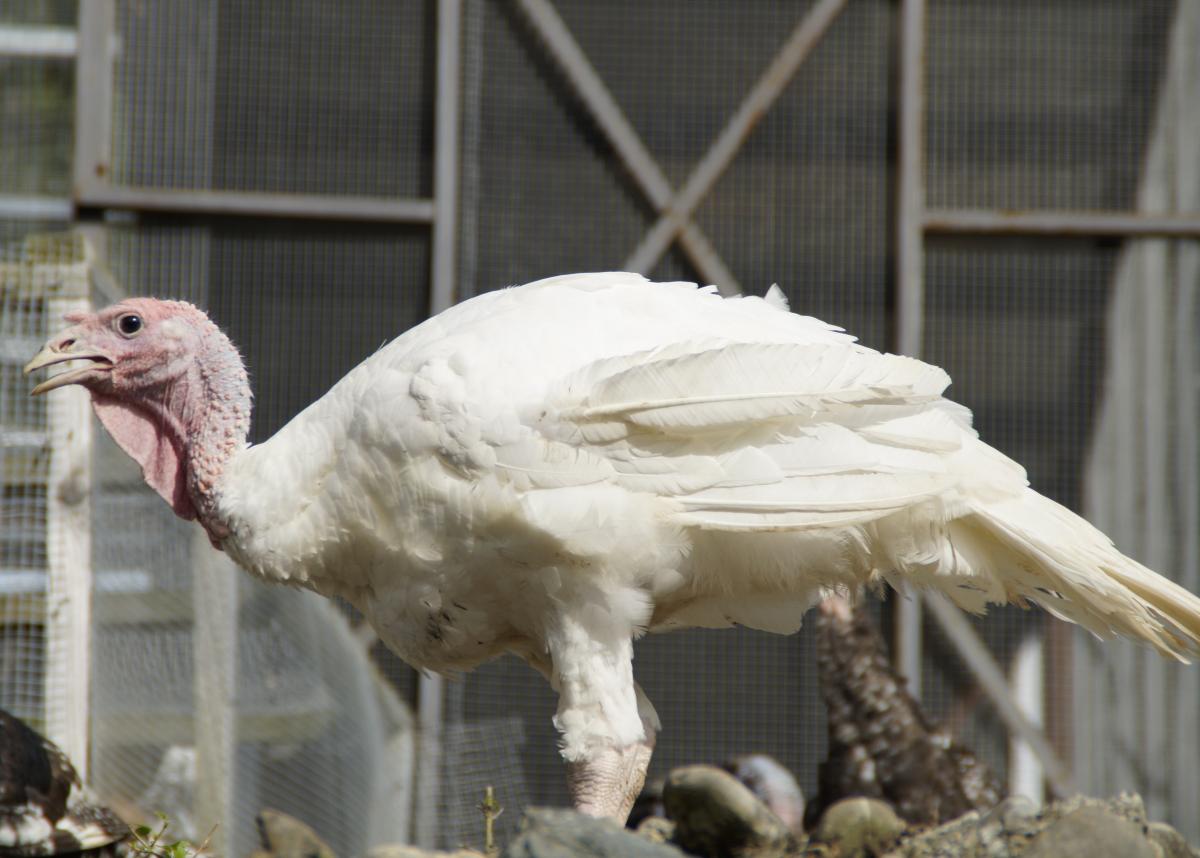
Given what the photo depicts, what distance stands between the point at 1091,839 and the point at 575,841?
1.01 m

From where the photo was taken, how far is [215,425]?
10.6 feet

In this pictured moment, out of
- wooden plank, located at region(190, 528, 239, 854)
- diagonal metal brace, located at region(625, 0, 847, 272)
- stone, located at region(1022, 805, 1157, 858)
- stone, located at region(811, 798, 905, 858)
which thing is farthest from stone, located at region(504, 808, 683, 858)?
diagonal metal brace, located at region(625, 0, 847, 272)

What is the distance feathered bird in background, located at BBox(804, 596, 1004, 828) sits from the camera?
4289 mm

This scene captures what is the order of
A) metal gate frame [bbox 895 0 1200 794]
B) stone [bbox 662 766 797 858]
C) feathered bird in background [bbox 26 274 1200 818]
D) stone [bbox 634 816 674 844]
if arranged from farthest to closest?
metal gate frame [bbox 895 0 1200 794] < stone [bbox 634 816 674 844] < stone [bbox 662 766 797 858] < feathered bird in background [bbox 26 274 1200 818]

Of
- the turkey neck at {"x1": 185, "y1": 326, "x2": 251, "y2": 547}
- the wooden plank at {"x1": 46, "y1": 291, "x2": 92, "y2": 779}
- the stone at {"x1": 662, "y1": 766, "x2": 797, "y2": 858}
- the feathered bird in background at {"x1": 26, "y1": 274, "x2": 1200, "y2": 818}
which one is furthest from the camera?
the wooden plank at {"x1": 46, "y1": 291, "x2": 92, "y2": 779}

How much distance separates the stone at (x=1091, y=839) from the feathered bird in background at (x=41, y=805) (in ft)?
7.44

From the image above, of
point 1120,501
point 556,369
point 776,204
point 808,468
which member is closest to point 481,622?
point 556,369

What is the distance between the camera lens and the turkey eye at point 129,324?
131 inches

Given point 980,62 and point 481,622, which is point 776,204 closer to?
Answer: point 980,62

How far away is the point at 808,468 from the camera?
302 cm

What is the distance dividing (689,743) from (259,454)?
9.65ft

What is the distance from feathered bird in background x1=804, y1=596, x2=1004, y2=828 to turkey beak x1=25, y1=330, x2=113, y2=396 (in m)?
2.27

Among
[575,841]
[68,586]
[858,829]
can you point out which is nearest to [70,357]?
[68,586]

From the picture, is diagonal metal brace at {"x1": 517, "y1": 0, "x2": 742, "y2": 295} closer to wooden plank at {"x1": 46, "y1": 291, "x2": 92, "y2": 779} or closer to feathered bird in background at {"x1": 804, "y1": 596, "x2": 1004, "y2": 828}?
feathered bird in background at {"x1": 804, "y1": 596, "x2": 1004, "y2": 828}
